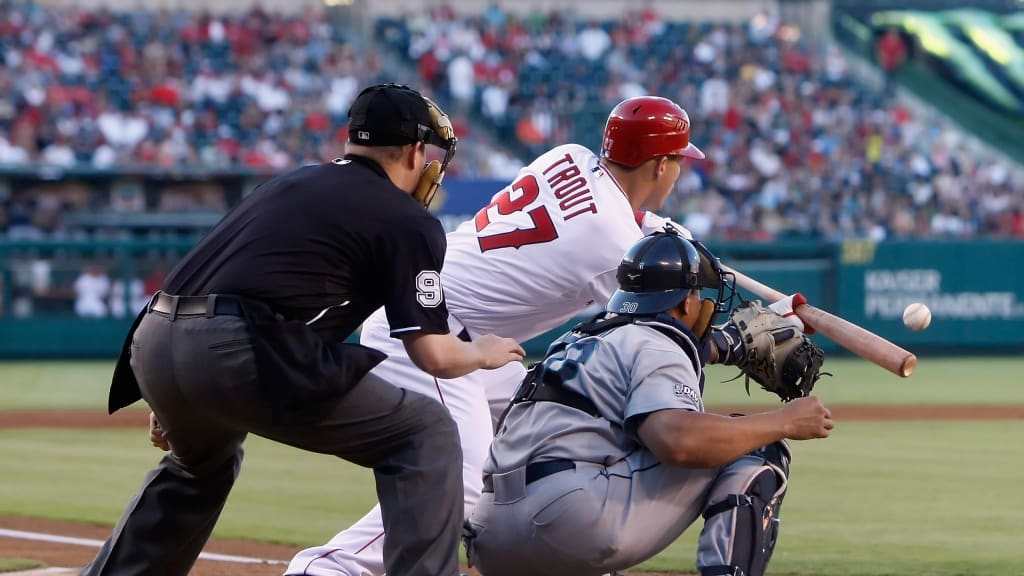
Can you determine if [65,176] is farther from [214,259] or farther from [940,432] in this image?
[214,259]

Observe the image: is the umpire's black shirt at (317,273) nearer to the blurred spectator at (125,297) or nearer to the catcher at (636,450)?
the catcher at (636,450)

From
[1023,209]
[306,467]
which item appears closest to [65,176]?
[306,467]

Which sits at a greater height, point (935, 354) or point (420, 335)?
point (420, 335)

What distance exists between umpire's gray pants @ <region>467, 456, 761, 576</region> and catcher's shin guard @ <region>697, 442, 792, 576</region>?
10 millimetres

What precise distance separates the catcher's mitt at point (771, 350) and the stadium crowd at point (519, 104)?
1719 centimetres

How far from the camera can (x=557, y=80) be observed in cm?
2656

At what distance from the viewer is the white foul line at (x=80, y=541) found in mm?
6474

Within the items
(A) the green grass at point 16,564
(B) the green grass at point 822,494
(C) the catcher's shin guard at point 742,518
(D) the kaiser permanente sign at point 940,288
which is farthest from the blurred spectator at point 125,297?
(C) the catcher's shin guard at point 742,518

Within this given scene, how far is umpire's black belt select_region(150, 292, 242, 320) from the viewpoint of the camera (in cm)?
414

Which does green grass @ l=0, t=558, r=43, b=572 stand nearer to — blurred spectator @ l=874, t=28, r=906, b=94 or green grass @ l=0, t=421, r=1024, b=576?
green grass @ l=0, t=421, r=1024, b=576

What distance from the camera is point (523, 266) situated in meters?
5.30

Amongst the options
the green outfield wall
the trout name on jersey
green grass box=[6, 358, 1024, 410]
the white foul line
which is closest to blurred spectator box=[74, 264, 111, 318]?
the green outfield wall

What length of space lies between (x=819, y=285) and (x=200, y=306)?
17.5 m

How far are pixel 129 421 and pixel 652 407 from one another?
10038 millimetres
